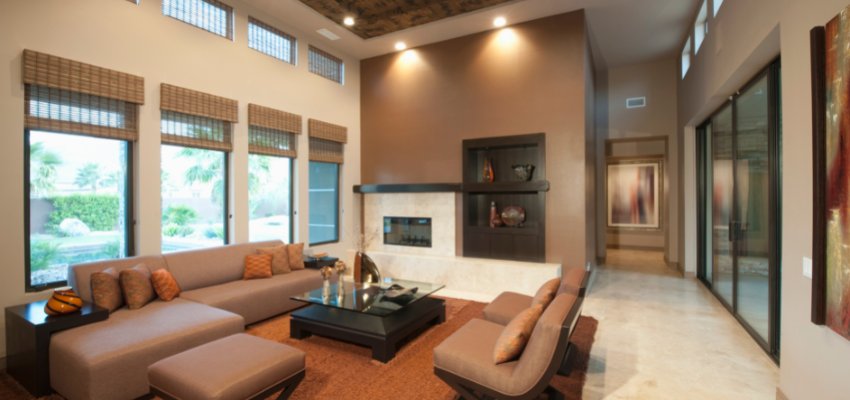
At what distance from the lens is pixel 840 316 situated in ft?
5.94

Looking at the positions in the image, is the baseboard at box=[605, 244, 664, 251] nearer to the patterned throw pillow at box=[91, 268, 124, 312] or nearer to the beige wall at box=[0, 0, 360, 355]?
the beige wall at box=[0, 0, 360, 355]

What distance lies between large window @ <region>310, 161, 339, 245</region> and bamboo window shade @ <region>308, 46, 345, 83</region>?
145cm

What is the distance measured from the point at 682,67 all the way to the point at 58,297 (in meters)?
8.22

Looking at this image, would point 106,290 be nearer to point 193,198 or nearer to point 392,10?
point 193,198

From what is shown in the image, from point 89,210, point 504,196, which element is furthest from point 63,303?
point 504,196

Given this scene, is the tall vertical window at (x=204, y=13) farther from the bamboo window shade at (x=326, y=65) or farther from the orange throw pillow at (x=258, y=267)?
the orange throw pillow at (x=258, y=267)

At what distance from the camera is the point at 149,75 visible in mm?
3951

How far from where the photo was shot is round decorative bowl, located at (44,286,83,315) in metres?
2.70

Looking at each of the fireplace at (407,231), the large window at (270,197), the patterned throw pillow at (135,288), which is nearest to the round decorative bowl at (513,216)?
the fireplace at (407,231)

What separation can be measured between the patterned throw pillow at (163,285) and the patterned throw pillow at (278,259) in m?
1.15

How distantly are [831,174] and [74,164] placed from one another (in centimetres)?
550

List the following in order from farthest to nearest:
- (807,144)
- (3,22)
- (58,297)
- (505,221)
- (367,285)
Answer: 1. (505,221)
2. (367,285)
3. (3,22)
4. (58,297)
5. (807,144)

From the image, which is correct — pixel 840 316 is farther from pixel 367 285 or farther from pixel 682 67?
pixel 682 67

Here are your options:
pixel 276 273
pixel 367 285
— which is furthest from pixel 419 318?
pixel 276 273
